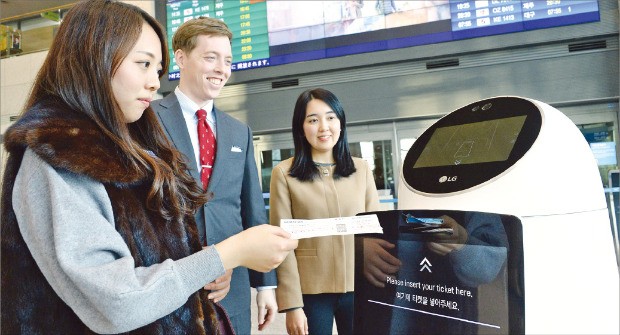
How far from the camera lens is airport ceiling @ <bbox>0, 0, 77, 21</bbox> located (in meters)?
5.14

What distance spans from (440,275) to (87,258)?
0.52 m

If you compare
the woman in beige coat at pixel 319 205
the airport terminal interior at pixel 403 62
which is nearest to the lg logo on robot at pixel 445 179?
the woman in beige coat at pixel 319 205

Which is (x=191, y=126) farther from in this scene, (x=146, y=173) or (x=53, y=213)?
(x=53, y=213)

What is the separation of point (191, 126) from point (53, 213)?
816mm

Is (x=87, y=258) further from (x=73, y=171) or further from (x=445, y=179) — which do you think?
(x=445, y=179)

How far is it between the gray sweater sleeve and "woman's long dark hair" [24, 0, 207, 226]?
12cm

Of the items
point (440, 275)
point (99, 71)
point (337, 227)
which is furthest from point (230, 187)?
point (440, 275)

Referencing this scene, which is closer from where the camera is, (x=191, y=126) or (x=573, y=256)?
(x=573, y=256)

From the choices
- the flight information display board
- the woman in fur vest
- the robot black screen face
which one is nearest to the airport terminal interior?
the flight information display board

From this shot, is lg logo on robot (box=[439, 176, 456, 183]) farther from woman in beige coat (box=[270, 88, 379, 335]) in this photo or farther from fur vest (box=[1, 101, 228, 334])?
woman in beige coat (box=[270, 88, 379, 335])

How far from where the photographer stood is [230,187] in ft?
4.61

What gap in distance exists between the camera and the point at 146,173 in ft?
2.73

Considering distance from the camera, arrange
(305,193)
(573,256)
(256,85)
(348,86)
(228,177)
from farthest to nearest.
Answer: (256,85), (348,86), (305,193), (228,177), (573,256)

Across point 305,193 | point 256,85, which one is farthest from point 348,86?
point 305,193
